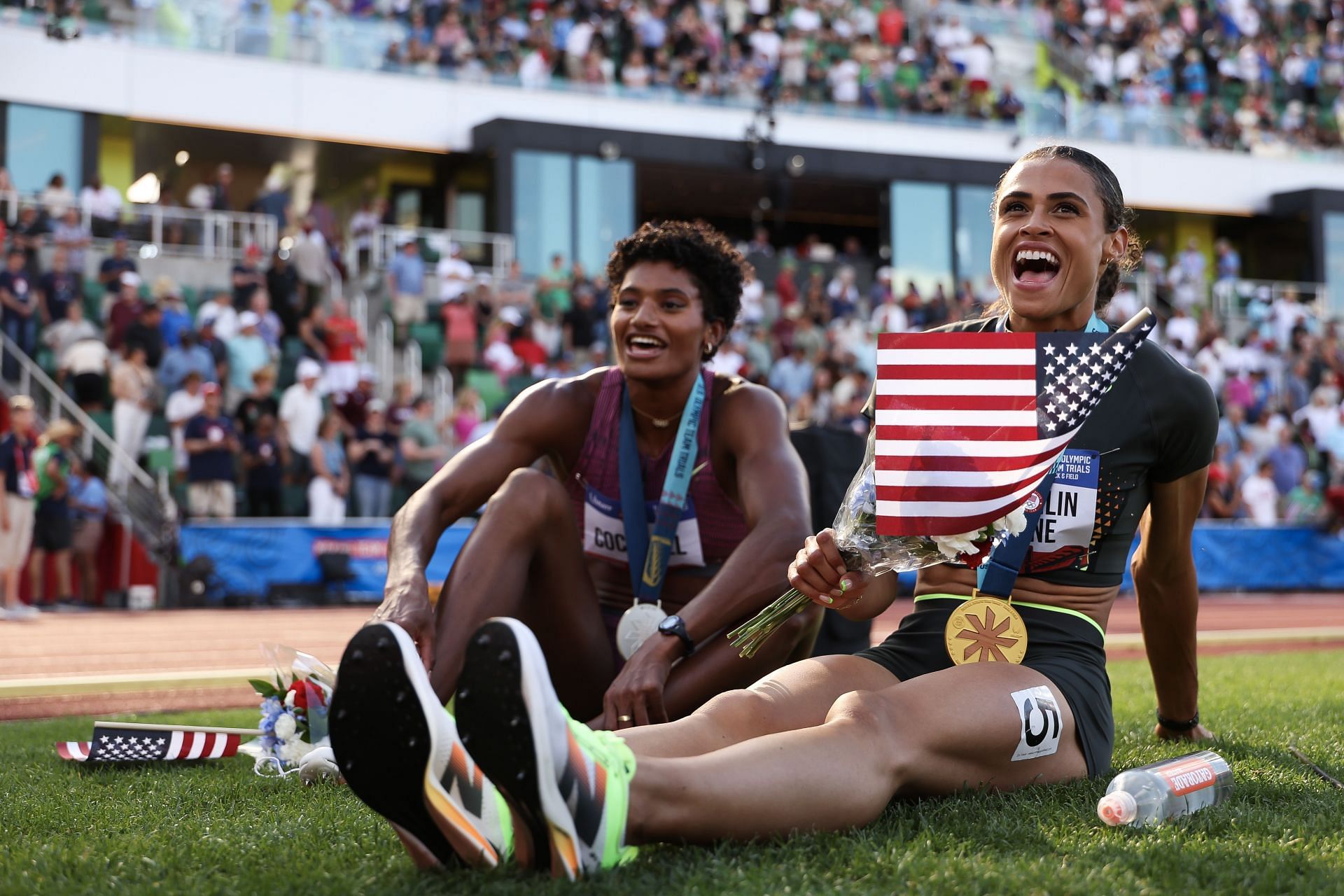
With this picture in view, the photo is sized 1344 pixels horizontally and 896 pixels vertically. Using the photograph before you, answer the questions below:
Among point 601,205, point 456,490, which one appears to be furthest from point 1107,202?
point 601,205

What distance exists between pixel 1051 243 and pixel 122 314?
13.0m

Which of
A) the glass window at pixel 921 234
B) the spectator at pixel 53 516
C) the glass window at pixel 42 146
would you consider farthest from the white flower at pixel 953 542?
the glass window at pixel 921 234

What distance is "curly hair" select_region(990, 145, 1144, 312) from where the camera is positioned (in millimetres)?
3619

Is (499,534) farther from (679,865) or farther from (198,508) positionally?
(198,508)

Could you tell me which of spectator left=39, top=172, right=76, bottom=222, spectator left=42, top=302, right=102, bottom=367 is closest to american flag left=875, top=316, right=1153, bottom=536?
spectator left=42, top=302, right=102, bottom=367

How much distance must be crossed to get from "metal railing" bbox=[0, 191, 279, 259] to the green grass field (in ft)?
48.4

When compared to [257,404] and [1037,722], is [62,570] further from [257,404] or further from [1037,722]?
[1037,722]

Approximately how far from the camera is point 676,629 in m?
3.63

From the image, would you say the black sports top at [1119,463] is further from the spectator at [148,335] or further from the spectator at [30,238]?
the spectator at [30,238]

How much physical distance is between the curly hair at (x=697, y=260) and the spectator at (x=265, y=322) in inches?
447

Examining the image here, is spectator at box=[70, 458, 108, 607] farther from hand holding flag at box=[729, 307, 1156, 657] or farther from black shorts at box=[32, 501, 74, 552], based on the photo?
hand holding flag at box=[729, 307, 1156, 657]

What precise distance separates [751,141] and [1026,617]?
2249 cm

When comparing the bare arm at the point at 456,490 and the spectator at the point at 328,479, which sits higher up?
the bare arm at the point at 456,490

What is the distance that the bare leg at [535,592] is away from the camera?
3.77 m
